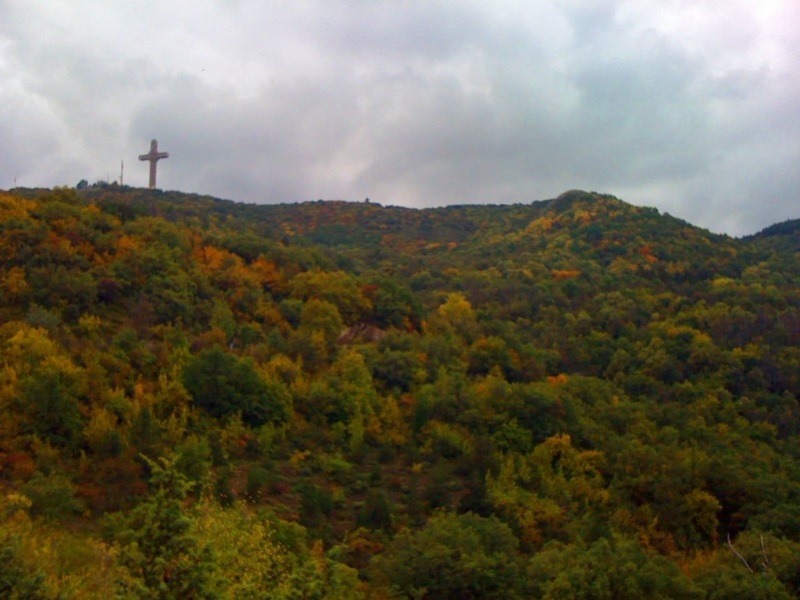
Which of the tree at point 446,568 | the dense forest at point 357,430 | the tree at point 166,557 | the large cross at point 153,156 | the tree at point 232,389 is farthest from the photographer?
the large cross at point 153,156

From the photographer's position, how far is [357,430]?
2702 cm

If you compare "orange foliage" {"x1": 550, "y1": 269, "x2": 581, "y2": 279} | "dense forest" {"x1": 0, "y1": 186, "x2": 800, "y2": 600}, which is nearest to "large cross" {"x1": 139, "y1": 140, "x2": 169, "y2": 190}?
"dense forest" {"x1": 0, "y1": 186, "x2": 800, "y2": 600}

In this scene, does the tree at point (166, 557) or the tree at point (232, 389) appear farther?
the tree at point (232, 389)

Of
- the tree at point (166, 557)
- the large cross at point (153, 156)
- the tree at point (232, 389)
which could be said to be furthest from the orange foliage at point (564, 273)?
the tree at point (166, 557)

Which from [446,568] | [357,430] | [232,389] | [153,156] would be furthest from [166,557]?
[153,156]

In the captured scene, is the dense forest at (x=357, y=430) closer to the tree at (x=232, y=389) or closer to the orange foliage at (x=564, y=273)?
the tree at (x=232, y=389)

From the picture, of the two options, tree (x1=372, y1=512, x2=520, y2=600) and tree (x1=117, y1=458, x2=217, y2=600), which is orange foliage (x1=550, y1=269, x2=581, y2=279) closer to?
tree (x1=372, y1=512, x2=520, y2=600)

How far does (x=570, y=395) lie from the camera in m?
34.2

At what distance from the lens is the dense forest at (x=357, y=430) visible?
48.9 ft

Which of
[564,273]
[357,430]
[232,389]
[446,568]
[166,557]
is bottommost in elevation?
[446,568]

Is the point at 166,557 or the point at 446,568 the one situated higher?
the point at 166,557

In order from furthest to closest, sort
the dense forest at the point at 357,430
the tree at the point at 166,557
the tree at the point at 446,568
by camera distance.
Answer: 1. the tree at the point at 446,568
2. the dense forest at the point at 357,430
3. the tree at the point at 166,557

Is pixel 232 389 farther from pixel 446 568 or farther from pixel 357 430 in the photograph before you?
pixel 446 568

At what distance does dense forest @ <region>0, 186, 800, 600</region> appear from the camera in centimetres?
1489
